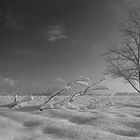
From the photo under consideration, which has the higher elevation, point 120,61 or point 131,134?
point 120,61

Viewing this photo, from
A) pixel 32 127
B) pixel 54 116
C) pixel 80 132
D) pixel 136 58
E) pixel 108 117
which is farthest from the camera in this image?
pixel 136 58

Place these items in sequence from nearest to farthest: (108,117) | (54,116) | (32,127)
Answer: (32,127) → (108,117) → (54,116)

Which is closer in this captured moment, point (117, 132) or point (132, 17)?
point (117, 132)

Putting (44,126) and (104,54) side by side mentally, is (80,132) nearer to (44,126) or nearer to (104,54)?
(44,126)

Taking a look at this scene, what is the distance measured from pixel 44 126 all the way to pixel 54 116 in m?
0.44

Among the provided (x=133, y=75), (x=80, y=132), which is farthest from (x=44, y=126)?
(x=133, y=75)

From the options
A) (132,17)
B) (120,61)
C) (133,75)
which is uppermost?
(132,17)

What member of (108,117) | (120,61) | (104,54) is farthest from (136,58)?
(108,117)

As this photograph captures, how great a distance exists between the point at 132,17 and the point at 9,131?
14223mm

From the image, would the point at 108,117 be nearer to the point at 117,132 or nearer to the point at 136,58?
the point at 117,132

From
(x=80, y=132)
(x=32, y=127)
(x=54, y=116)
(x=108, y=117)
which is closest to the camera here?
(x=80, y=132)

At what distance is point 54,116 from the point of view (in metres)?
2.00

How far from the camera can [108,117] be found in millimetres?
1803

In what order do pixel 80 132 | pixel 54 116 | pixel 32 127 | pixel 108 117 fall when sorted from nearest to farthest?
pixel 80 132 < pixel 32 127 < pixel 108 117 < pixel 54 116
